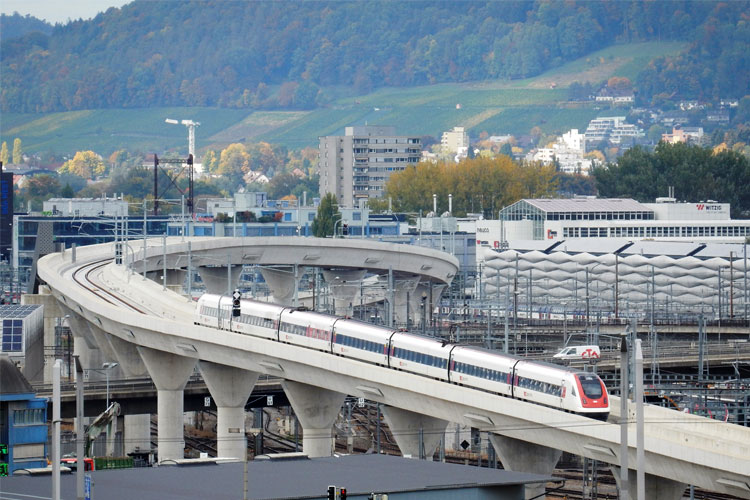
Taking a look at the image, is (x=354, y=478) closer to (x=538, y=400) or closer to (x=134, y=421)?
(x=538, y=400)

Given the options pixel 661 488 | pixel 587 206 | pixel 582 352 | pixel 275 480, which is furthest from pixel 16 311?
pixel 587 206

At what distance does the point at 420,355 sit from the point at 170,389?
17.8 meters

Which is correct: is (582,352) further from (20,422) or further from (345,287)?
(20,422)

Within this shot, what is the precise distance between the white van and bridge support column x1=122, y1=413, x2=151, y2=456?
21.6 metres

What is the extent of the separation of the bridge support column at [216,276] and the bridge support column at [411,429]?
54223mm

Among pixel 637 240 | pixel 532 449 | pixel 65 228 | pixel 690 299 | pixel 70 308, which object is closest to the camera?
pixel 532 449

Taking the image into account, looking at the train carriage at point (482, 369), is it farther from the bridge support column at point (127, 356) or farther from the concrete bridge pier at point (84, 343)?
the concrete bridge pier at point (84, 343)

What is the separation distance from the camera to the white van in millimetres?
85062

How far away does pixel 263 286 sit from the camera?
158 metres

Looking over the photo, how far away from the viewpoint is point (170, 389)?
76.9m

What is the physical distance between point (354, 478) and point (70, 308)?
1986 inches

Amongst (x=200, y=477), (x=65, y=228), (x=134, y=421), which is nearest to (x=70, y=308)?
(x=134, y=421)

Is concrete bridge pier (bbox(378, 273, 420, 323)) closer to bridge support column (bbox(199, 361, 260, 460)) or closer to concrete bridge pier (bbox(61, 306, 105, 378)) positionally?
concrete bridge pier (bbox(61, 306, 105, 378))

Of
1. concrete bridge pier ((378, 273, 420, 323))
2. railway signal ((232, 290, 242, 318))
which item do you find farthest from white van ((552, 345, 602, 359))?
concrete bridge pier ((378, 273, 420, 323))
